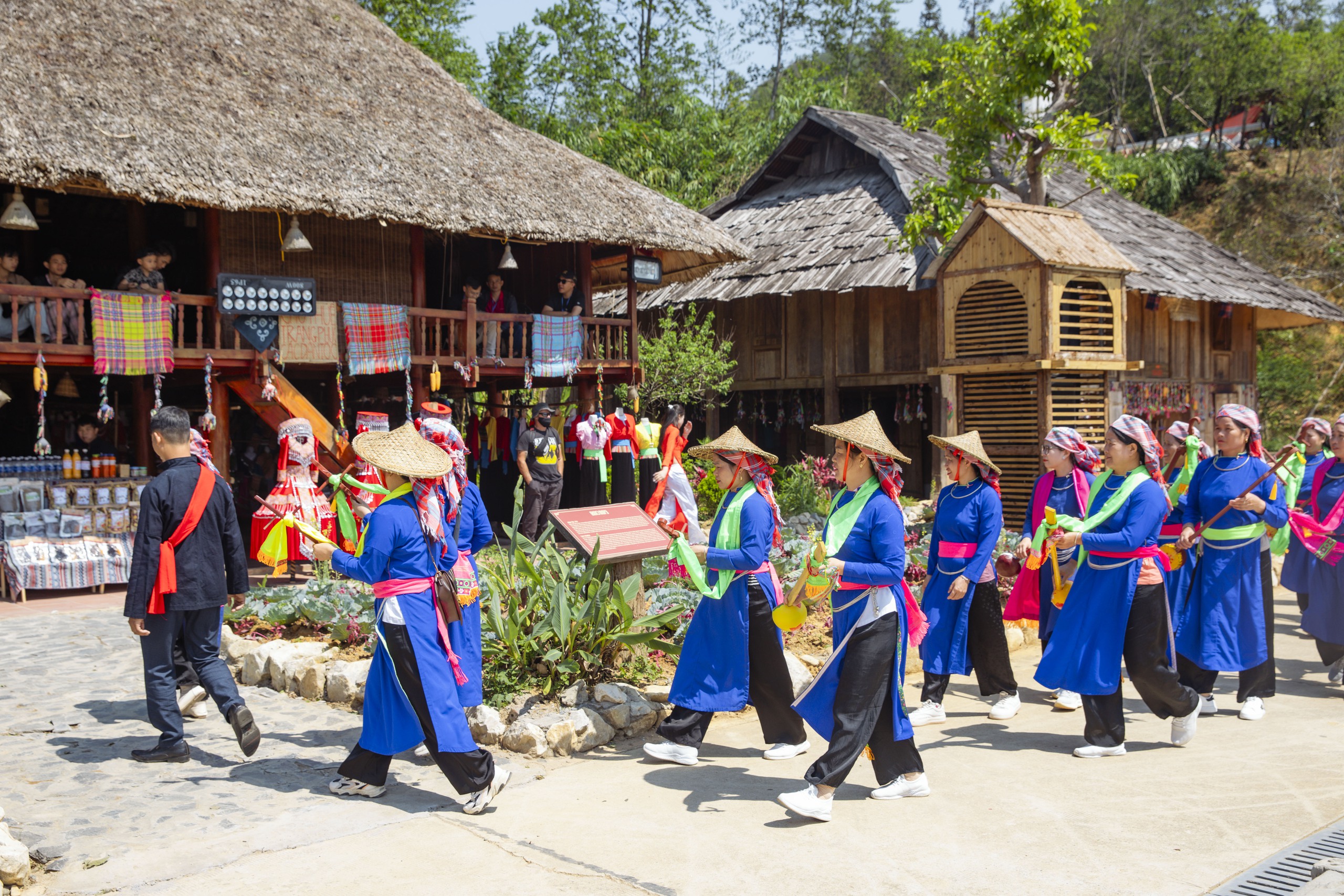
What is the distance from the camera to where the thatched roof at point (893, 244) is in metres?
16.0

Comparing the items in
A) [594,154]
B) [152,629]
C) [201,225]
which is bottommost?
[152,629]

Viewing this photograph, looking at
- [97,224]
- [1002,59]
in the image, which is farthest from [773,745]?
[97,224]

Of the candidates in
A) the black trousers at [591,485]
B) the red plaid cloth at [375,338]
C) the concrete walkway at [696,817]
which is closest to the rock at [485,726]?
the concrete walkway at [696,817]

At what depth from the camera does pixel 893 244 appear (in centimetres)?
1544

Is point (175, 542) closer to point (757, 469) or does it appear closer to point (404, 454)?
point (404, 454)

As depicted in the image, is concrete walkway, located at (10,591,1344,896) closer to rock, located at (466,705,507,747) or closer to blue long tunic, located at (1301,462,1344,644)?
rock, located at (466,705,507,747)

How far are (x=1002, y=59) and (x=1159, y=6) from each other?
22.6 metres

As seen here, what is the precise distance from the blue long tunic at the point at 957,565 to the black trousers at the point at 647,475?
8031mm

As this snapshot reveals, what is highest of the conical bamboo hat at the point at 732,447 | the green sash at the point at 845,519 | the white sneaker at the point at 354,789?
the conical bamboo hat at the point at 732,447

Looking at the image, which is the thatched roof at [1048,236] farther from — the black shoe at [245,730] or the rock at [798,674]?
the black shoe at [245,730]

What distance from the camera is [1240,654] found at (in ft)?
20.6

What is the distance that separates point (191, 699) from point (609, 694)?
2.34m

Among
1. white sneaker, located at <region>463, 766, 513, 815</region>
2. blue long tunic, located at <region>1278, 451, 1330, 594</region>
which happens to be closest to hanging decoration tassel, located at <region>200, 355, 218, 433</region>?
white sneaker, located at <region>463, 766, 513, 815</region>

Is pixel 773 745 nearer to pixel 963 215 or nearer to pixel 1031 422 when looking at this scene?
pixel 1031 422
